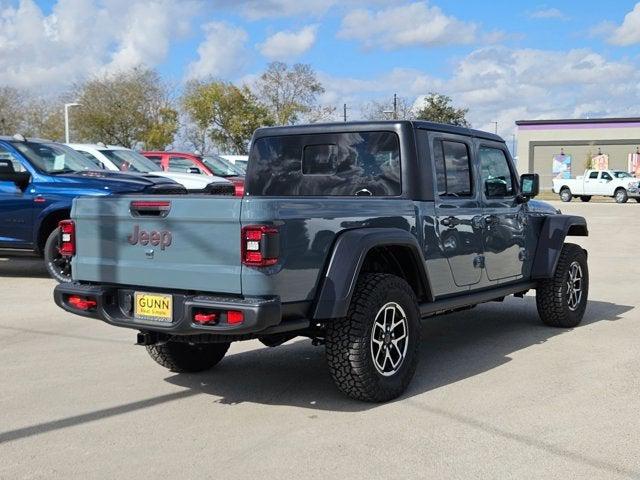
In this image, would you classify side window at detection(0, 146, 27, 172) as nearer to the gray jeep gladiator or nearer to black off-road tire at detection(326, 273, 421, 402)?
the gray jeep gladiator

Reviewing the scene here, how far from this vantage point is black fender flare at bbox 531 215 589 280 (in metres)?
7.39

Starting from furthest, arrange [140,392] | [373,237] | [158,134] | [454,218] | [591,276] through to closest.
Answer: [158,134] < [591,276] < [454,218] < [140,392] < [373,237]

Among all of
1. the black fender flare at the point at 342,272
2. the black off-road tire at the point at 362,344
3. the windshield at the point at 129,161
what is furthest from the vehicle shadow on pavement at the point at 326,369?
the windshield at the point at 129,161

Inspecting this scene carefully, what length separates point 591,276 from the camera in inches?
460

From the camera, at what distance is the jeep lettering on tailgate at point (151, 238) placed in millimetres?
4867

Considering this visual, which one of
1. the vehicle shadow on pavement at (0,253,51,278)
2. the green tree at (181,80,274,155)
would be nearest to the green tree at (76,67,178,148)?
the green tree at (181,80,274,155)

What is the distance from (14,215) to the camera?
10.7m

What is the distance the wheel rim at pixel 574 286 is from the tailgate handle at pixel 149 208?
4.42m

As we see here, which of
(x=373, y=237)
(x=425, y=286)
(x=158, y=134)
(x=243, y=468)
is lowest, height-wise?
(x=243, y=468)

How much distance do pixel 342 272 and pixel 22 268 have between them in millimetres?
9231

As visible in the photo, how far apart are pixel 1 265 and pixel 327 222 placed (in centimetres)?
979

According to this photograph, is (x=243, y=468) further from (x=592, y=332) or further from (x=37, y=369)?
(x=592, y=332)

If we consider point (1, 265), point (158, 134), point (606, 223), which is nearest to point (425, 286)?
point (1, 265)

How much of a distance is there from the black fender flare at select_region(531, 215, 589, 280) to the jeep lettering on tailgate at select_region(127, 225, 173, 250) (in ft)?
12.7
